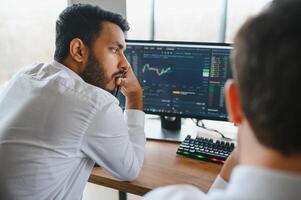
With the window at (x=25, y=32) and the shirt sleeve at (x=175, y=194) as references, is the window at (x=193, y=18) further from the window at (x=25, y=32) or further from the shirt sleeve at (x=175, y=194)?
the shirt sleeve at (x=175, y=194)

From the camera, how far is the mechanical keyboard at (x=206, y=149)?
134 centimetres

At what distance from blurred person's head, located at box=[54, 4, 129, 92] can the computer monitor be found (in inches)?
12.3

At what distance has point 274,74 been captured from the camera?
46 centimetres

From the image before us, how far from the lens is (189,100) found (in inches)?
61.4

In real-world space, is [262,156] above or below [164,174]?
above

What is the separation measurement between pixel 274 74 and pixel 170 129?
124 centimetres

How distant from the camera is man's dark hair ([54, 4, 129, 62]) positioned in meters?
1.22

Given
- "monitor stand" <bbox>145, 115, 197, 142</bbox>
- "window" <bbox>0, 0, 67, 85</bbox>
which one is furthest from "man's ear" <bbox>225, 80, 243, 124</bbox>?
"window" <bbox>0, 0, 67, 85</bbox>

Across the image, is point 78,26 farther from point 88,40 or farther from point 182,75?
point 182,75

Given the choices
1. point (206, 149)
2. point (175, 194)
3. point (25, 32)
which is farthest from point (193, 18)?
point (175, 194)

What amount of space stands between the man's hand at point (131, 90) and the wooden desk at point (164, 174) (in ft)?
0.67

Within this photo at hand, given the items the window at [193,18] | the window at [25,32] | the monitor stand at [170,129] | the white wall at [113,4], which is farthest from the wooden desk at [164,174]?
the window at [193,18]

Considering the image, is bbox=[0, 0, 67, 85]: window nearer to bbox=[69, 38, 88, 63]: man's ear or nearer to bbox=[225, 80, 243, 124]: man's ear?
bbox=[69, 38, 88, 63]: man's ear

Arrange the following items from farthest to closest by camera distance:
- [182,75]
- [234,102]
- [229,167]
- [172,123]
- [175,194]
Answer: [172,123] < [182,75] < [229,167] < [175,194] < [234,102]
